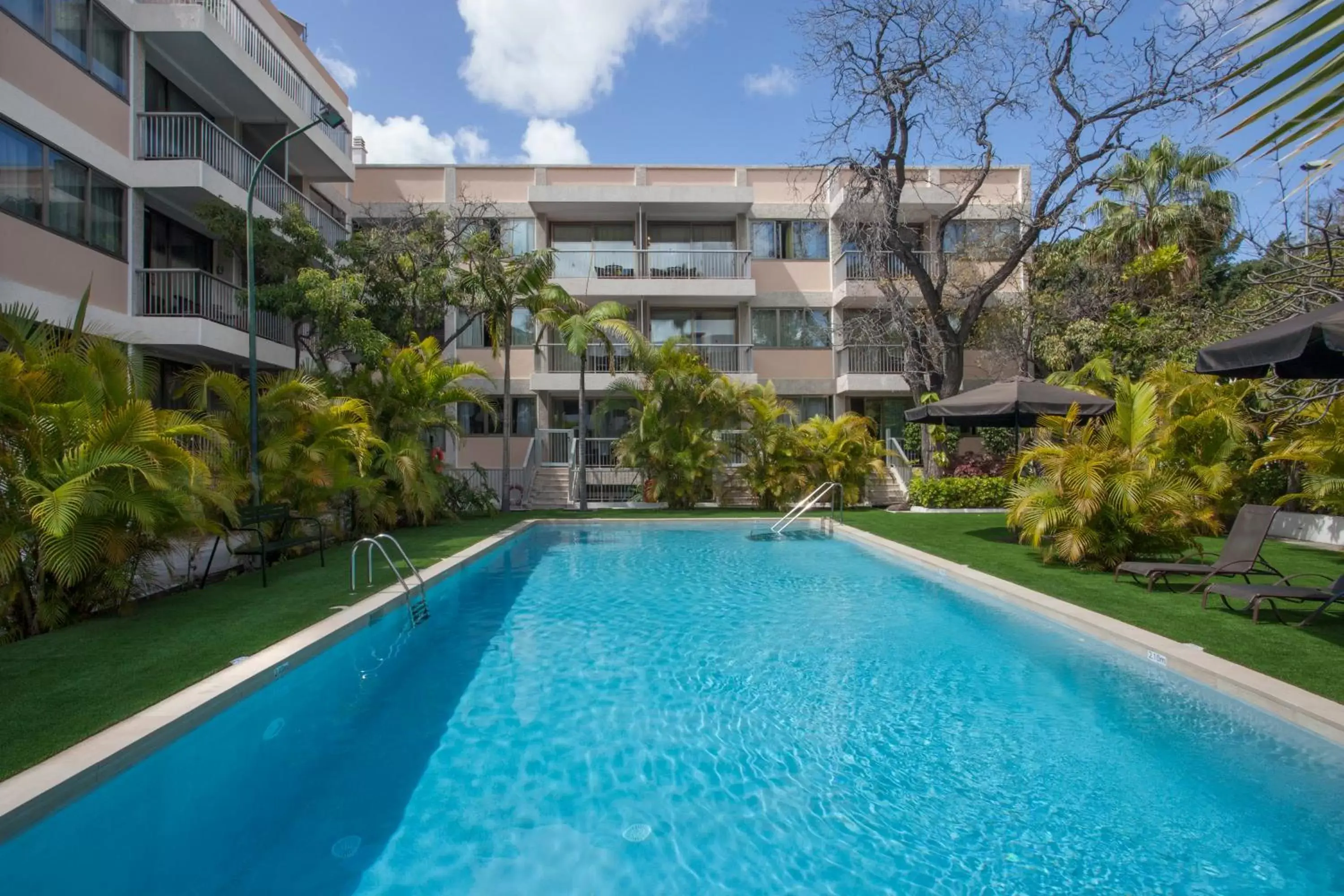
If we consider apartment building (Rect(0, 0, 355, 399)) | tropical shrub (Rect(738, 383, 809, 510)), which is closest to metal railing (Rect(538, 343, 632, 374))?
tropical shrub (Rect(738, 383, 809, 510))

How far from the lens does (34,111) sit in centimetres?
1048

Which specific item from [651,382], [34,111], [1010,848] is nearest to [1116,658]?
[1010,848]

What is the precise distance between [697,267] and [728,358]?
306 cm

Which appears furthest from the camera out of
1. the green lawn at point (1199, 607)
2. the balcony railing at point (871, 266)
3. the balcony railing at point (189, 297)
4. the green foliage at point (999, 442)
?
the balcony railing at point (871, 266)

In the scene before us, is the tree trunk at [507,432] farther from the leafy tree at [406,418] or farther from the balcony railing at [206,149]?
the balcony railing at [206,149]

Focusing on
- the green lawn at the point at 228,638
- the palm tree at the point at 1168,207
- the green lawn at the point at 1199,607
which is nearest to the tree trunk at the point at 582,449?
the green lawn at the point at 1199,607

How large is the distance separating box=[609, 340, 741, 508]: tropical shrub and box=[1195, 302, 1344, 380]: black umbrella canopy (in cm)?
1282

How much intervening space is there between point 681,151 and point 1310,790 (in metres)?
23.7

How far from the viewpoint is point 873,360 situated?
22.3 meters

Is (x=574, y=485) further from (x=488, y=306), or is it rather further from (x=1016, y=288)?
(x=1016, y=288)

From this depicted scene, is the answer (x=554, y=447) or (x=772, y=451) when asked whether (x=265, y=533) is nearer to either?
(x=772, y=451)

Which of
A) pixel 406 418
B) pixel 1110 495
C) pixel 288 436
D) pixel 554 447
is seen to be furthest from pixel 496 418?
pixel 1110 495

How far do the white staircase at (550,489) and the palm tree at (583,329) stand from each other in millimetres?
1090

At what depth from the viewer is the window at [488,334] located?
2362 centimetres
